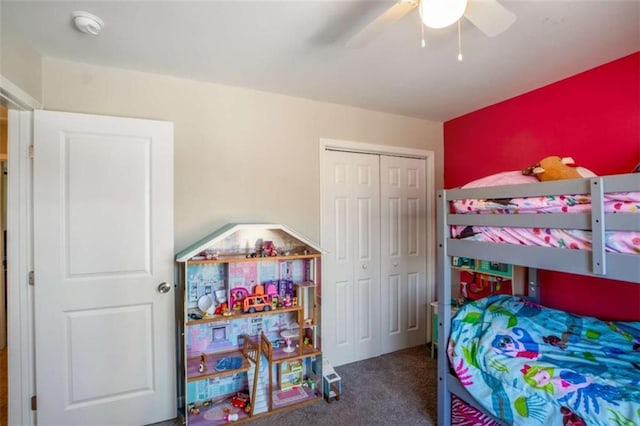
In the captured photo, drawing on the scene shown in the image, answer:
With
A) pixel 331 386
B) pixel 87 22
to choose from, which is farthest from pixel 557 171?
pixel 87 22

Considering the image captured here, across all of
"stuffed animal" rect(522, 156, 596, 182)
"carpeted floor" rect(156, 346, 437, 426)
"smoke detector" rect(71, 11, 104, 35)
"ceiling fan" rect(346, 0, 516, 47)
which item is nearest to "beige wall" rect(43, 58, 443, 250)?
"smoke detector" rect(71, 11, 104, 35)

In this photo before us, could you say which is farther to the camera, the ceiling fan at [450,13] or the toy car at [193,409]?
the toy car at [193,409]

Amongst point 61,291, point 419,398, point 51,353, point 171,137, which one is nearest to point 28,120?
point 171,137

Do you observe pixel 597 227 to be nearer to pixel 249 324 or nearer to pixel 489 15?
pixel 489 15

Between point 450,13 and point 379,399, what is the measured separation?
7.76 feet

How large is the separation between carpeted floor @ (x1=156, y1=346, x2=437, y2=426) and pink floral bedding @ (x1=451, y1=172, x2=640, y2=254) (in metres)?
1.28

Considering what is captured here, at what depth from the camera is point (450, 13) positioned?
43.2 inches

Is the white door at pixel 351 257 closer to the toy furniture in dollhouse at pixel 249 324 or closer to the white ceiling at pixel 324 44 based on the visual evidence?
the toy furniture in dollhouse at pixel 249 324

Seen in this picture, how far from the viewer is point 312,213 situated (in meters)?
2.58

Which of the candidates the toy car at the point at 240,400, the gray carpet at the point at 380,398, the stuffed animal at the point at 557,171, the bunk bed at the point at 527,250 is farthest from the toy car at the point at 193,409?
the stuffed animal at the point at 557,171

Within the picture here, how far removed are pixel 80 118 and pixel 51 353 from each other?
4.54ft

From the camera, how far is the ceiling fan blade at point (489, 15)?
1.09 m

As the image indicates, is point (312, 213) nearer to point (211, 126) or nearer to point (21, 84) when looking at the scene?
point (211, 126)

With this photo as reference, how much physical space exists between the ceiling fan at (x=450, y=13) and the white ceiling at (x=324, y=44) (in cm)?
36
